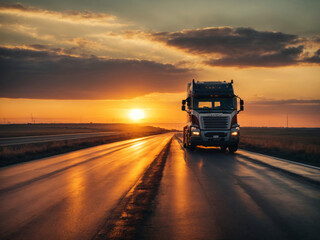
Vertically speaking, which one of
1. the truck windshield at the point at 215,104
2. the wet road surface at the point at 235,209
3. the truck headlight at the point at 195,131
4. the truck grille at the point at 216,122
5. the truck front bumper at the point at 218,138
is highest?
the truck windshield at the point at 215,104

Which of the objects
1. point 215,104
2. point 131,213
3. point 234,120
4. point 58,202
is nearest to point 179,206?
point 131,213

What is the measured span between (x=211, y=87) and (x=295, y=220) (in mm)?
15103

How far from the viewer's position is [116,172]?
10953 mm

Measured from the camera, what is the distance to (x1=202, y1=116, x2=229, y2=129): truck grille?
61.2 feet

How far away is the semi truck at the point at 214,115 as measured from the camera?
61.3 feet

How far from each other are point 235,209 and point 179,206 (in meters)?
1.10

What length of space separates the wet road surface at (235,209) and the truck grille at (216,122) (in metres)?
9.31

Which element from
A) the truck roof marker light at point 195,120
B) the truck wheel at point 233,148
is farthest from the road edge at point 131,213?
the truck wheel at point 233,148

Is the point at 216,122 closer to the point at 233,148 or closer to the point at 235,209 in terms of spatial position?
the point at 233,148

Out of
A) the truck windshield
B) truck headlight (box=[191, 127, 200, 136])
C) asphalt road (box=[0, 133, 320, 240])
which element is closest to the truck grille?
truck headlight (box=[191, 127, 200, 136])

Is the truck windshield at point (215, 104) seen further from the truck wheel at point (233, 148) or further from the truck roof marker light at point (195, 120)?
the truck wheel at point (233, 148)

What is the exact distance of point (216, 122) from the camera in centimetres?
1867

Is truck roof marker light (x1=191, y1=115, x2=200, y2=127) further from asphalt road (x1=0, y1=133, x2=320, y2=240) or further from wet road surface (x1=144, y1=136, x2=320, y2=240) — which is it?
wet road surface (x1=144, y1=136, x2=320, y2=240)

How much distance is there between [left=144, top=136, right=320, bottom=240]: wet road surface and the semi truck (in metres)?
9.27
